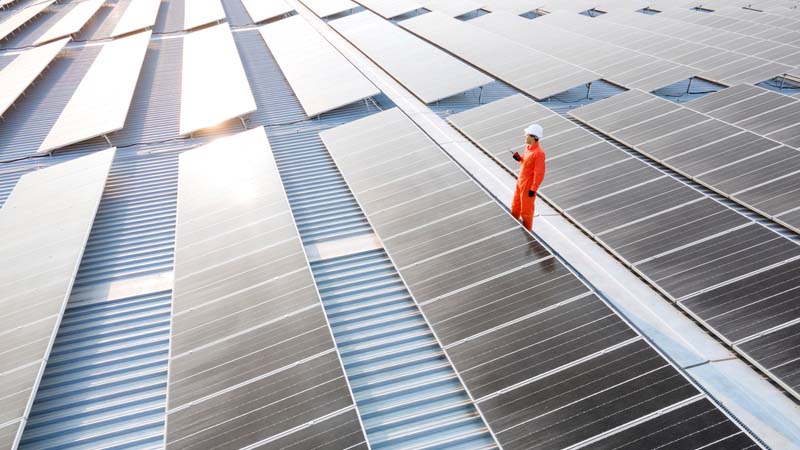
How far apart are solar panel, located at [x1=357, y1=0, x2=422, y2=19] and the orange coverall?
1179 inches

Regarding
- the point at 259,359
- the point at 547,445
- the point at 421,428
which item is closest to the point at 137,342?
the point at 259,359

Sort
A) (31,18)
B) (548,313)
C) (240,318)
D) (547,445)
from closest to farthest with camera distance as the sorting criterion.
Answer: (547,445) < (548,313) < (240,318) < (31,18)

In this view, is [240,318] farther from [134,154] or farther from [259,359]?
[134,154]

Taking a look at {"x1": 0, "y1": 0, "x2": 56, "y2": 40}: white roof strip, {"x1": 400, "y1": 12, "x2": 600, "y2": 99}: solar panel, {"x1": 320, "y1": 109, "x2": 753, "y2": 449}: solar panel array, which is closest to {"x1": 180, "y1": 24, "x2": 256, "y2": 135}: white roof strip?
{"x1": 320, "y1": 109, "x2": 753, "y2": 449}: solar panel array

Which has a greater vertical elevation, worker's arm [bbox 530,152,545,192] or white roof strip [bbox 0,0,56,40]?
white roof strip [bbox 0,0,56,40]

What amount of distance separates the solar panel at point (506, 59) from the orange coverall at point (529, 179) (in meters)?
9.84

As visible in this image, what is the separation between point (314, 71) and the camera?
2247 centimetres

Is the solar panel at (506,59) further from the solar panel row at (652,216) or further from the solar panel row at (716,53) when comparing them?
the solar panel row at (716,53)

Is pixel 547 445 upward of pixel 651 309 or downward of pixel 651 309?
upward

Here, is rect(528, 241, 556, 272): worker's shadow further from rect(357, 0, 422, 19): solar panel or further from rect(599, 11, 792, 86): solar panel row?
rect(357, 0, 422, 19): solar panel

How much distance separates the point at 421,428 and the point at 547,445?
2077 mm

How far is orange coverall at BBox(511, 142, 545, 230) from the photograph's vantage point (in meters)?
9.75

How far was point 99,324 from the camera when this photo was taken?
10.2 metres

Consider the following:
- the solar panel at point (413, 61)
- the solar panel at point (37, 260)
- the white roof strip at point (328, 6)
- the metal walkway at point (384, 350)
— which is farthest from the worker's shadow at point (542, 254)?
the white roof strip at point (328, 6)
